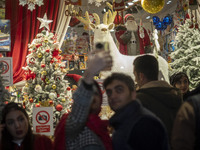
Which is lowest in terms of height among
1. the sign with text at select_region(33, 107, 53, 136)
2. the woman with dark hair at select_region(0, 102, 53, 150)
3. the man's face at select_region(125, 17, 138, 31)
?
the sign with text at select_region(33, 107, 53, 136)

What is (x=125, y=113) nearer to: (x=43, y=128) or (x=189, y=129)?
(x=189, y=129)

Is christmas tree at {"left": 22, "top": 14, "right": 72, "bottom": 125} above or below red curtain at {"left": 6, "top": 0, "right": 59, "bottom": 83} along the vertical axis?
below

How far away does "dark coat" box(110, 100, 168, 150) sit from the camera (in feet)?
5.53

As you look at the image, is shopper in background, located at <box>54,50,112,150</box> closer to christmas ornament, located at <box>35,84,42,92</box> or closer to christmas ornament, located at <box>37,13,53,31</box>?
christmas ornament, located at <box>35,84,42,92</box>

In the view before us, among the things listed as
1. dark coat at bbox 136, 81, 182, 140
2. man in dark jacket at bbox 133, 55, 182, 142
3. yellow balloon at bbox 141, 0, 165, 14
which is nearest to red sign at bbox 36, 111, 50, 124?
man in dark jacket at bbox 133, 55, 182, 142

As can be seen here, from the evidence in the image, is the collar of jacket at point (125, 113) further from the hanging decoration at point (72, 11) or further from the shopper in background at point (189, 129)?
the hanging decoration at point (72, 11)

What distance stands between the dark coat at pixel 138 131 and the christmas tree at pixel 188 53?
711 centimetres

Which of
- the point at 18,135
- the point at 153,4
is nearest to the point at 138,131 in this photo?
the point at 18,135

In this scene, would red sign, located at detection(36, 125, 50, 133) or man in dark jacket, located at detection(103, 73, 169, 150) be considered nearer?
man in dark jacket, located at detection(103, 73, 169, 150)

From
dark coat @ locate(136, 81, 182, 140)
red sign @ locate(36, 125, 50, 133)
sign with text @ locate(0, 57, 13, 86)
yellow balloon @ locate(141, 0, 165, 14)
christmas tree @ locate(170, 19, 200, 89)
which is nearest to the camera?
dark coat @ locate(136, 81, 182, 140)

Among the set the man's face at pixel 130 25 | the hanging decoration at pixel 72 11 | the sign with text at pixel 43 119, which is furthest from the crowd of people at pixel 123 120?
the man's face at pixel 130 25

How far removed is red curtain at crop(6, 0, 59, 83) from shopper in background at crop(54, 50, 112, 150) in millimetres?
5100

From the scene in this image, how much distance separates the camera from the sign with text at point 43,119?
4.21 metres

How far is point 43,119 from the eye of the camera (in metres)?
4.24
